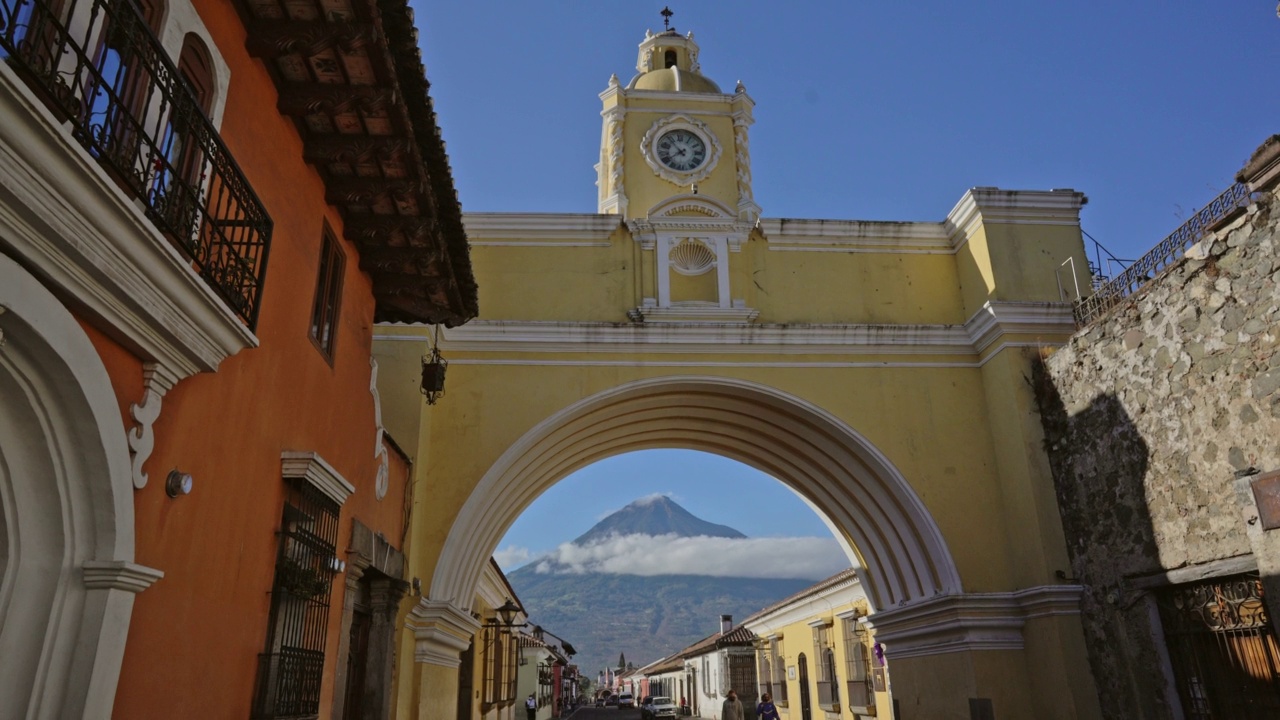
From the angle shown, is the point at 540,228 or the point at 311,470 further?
the point at 540,228

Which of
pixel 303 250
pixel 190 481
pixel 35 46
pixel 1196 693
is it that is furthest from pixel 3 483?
pixel 1196 693

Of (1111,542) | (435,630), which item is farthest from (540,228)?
(1111,542)

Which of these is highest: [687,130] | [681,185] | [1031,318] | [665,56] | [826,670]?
[665,56]

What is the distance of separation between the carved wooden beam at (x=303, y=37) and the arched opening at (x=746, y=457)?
6.77 metres

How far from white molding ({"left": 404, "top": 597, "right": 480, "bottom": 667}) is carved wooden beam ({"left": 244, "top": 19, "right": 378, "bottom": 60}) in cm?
661

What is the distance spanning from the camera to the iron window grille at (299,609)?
4781mm

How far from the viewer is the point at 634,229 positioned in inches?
478

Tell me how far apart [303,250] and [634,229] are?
6.96m

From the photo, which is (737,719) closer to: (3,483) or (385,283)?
(385,283)

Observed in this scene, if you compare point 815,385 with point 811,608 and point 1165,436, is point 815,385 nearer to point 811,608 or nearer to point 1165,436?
point 1165,436

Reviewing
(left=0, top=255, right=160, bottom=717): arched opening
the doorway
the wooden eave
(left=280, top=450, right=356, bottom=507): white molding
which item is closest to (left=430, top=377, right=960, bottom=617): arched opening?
the wooden eave

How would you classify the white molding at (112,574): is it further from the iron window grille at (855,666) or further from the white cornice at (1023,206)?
the iron window grille at (855,666)

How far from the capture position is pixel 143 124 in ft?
11.4

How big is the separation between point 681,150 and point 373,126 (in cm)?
850
